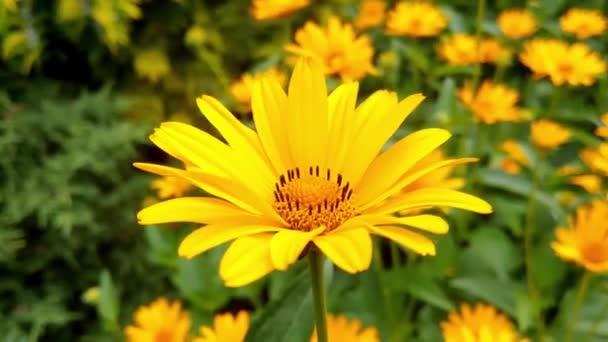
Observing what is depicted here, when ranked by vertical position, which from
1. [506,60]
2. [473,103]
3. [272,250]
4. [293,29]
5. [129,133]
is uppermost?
[293,29]

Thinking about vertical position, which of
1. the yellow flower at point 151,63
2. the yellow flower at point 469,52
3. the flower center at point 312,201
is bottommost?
the flower center at point 312,201

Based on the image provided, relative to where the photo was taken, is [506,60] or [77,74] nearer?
[506,60]

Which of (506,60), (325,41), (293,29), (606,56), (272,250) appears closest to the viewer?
(272,250)

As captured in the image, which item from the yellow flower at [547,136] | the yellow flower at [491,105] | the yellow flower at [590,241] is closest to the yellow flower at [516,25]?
the yellow flower at [491,105]

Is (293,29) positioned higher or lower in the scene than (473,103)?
higher

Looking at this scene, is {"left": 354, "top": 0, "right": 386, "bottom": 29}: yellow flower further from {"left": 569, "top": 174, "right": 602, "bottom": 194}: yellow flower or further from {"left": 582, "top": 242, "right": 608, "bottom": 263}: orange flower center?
{"left": 582, "top": 242, "right": 608, "bottom": 263}: orange flower center

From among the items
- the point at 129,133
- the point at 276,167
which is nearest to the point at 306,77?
the point at 276,167

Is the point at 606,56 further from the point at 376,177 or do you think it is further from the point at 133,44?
the point at 133,44

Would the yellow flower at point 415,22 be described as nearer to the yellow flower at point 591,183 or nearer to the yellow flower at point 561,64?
the yellow flower at point 561,64
